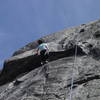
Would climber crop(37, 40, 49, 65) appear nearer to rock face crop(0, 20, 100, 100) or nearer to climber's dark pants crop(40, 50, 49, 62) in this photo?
climber's dark pants crop(40, 50, 49, 62)

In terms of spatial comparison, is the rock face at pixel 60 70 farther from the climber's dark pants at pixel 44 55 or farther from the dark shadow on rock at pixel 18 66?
the climber's dark pants at pixel 44 55

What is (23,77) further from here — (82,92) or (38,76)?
(82,92)

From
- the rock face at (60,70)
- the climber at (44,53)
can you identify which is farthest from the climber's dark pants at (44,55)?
the rock face at (60,70)

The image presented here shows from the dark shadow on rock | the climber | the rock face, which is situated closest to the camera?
the rock face

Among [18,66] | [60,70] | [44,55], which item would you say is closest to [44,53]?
[44,55]

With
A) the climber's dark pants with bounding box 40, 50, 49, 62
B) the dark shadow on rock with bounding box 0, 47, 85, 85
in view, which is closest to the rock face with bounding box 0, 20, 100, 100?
Answer: the dark shadow on rock with bounding box 0, 47, 85, 85

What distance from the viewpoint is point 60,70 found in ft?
57.7

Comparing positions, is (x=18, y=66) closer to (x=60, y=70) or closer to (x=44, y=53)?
(x=44, y=53)

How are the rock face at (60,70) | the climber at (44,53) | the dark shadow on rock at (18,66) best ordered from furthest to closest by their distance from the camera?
1. the dark shadow on rock at (18,66)
2. the climber at (44,53)
3. the rock face at (60,70)

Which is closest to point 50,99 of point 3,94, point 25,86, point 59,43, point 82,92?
point 82,92

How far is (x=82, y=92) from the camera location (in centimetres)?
1545

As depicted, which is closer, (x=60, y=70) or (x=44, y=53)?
(x=60, y=70)

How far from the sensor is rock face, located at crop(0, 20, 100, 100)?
16.0 metres

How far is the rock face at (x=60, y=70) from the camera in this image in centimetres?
1597
